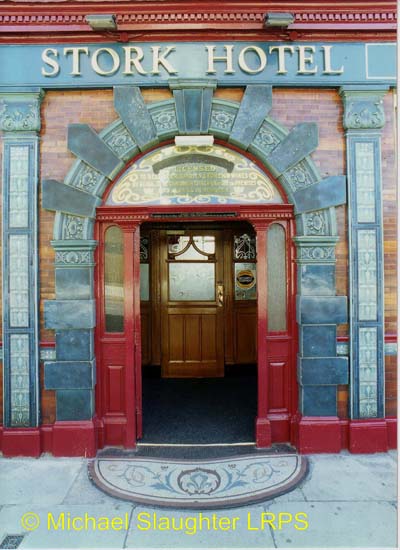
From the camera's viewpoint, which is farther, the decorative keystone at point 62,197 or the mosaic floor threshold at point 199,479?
the decorative keystone at point 62,197

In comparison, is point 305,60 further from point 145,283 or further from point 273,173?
point 145,283

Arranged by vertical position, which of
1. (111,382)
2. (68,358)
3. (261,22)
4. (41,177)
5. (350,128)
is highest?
(261,22)

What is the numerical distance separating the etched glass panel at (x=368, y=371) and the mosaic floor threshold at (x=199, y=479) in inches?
39.5

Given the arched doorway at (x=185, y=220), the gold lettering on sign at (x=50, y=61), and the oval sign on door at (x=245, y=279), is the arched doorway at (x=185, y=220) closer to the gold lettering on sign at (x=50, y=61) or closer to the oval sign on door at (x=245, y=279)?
the gold lettering on sign at (x=50, y=61)

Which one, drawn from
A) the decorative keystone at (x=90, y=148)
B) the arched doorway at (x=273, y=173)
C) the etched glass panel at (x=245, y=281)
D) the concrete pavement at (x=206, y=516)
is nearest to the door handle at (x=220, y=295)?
the etched glass panel at (x=245, y=281)

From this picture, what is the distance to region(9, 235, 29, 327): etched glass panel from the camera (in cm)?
457

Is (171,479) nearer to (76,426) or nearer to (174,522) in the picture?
(174,522)

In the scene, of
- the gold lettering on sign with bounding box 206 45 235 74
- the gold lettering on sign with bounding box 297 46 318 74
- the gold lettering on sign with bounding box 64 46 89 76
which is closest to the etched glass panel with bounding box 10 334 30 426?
the gold lettering on sign with bounding box 64 46 89 76

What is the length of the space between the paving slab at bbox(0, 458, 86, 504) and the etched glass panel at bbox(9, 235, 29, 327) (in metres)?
1.58

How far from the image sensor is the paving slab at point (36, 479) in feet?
12.5

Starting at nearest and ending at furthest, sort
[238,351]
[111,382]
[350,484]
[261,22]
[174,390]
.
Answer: [350,484] < [261,22] < [111,382] < [174,390] < [238,351]

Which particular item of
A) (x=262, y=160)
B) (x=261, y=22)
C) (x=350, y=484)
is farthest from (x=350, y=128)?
(x=350, y=484)

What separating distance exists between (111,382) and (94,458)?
0.87 metres

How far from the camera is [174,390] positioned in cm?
670
